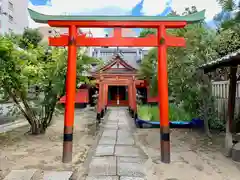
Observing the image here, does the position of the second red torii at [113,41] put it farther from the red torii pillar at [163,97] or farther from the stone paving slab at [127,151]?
the stone paving slab at [127,151]

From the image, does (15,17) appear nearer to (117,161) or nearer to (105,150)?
(105,150)

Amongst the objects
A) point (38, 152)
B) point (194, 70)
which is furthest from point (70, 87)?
point (194, 70)

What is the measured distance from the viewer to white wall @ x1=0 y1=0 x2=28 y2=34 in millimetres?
23641

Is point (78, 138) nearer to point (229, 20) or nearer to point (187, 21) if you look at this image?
point (187, 21)

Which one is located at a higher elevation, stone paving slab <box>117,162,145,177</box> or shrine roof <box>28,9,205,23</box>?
shrine roof <box>28,9,205,23</box>

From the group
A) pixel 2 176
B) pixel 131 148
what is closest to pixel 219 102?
pixel 131 148

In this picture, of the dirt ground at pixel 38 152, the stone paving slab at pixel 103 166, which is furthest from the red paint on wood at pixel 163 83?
the dirt ground at pixel 38 152

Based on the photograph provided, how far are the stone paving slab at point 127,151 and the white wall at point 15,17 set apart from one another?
2142cm

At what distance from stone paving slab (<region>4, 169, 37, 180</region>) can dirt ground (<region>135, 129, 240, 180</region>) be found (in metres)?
1.91

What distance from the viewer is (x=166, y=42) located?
194 inches

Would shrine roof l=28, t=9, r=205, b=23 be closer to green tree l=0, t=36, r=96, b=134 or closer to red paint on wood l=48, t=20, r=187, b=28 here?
red paint on wood l=48, t=20, r=187, b=28

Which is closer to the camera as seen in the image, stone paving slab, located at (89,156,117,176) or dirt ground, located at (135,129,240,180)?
stone paving slab, located at (89,156,117,176)

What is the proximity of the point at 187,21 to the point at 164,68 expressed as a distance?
3.59 ft

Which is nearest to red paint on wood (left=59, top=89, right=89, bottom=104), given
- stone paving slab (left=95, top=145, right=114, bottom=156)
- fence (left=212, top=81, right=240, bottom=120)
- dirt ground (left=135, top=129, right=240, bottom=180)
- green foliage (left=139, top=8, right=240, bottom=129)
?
green foliage (left=139, top=8, right=240, bottom=129)
